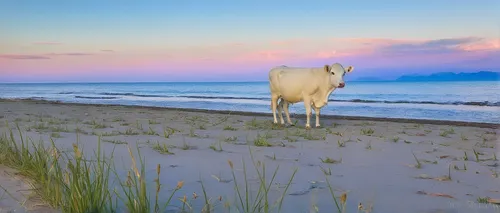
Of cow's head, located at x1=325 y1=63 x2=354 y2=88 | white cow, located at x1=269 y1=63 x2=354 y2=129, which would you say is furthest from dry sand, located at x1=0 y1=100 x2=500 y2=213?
white cow, located at x1=269 y1=63 x2=354 y2=129

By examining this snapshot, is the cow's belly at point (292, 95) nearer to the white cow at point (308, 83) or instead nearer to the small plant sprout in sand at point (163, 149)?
the white cow at point (308, 83)

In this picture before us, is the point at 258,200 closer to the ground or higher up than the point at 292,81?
closer to the ground

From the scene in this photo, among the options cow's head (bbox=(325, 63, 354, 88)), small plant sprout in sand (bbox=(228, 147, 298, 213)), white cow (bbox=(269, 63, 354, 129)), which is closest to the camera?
small plant sprout in sand (bbox=(228, 147, 298, 213))

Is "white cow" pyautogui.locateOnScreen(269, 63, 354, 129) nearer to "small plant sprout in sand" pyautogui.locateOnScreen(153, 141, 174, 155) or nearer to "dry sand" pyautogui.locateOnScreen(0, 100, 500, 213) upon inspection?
"dry sand" pyautogui.locateOnScreen(0, 100, 500, 213)

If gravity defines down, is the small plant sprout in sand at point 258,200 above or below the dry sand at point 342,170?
above

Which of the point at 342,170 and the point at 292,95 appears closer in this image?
the point at 342,170

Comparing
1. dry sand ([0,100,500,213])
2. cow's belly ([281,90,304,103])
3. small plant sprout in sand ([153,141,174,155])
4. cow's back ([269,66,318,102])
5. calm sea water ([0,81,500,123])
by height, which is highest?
cow's back ([269,66,318,102])

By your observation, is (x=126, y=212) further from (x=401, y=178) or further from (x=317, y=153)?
→ (x=317, y=153)

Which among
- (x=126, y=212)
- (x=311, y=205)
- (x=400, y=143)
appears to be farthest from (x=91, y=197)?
(x=400, y=143)

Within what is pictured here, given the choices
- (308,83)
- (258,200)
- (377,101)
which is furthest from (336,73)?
(377,101)

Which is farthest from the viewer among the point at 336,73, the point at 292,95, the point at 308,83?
the point at 292,95

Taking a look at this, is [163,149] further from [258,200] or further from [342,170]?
[258,200]

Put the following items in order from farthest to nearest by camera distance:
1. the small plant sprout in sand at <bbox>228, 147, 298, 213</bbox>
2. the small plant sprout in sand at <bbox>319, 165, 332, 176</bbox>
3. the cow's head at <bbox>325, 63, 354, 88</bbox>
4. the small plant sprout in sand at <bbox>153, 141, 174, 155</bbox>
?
1. the cow's head at <bbox>325, 63, 354, 88</bbox>
2. the small plant sprout in sand at <bbox>153, 141, 174, 155</bbox>
3. the small plant sprout in sand at <bbox>319, 165, 332, 176</bbox>
4. the small plant sprout in sand at <bbox>228, 147, 298, 213</bbox>

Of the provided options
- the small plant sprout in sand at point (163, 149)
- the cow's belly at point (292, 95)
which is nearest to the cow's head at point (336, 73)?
the cow's belly at point (292, 95)
